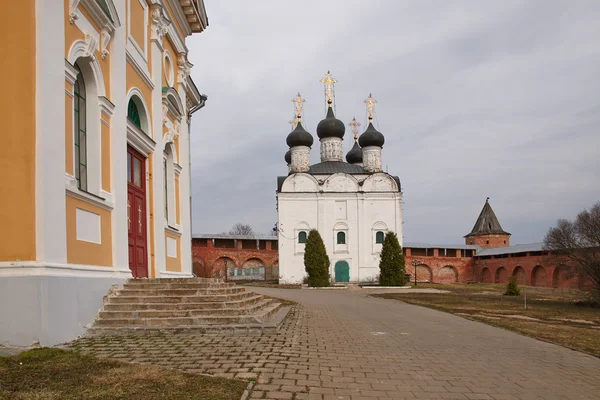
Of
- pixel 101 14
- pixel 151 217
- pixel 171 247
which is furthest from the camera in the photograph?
pixel 171 247

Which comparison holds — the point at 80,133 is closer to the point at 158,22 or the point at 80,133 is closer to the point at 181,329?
the point at 181,329

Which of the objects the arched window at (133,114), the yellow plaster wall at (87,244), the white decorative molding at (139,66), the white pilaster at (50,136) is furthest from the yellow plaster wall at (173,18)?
the yellow plaster wall at (87,244)

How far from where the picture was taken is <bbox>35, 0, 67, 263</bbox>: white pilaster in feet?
23.2

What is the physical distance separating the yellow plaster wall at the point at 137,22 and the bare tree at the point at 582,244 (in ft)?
60.0

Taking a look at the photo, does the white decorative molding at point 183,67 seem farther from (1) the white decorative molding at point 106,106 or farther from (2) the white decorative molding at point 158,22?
(1) the white decorative molding at point 106,106

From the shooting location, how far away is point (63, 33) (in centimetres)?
785

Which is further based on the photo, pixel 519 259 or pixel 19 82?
pixel 519 259

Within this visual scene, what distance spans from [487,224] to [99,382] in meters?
66.4

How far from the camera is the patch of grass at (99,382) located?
4.70 meters

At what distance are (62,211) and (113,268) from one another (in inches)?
86.2

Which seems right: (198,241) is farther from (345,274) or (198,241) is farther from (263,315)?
(263,315)

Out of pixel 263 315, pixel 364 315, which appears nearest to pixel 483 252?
pixel 364 315

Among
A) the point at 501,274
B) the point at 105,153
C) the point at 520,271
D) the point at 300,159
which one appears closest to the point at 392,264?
the point at 300,159

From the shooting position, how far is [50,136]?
730 centimetres
